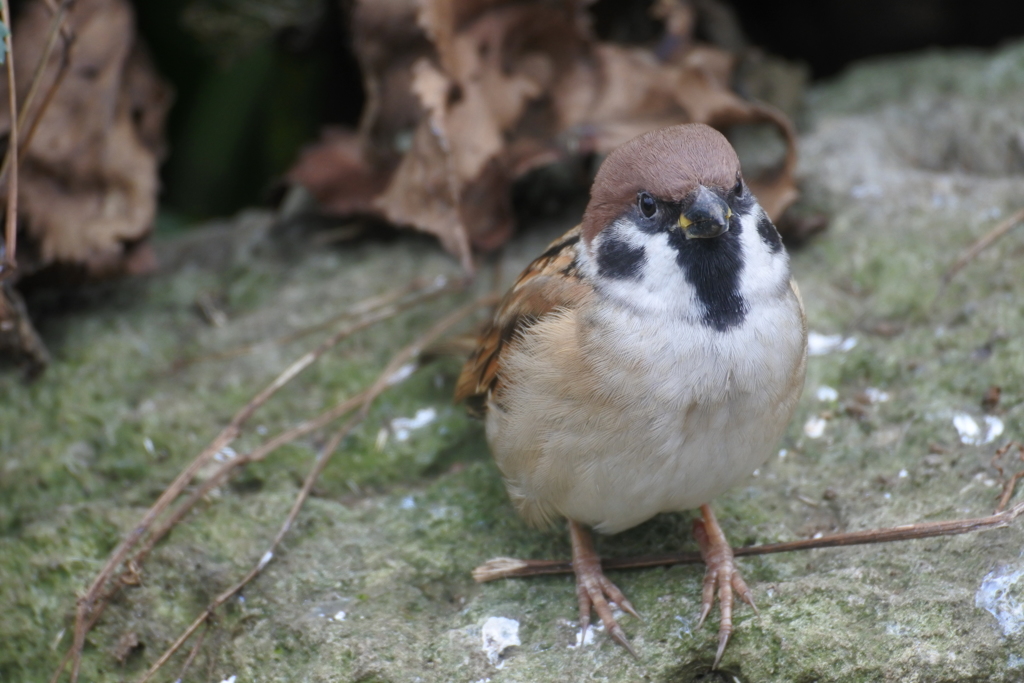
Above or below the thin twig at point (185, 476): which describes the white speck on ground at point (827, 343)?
below

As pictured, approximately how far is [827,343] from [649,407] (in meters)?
1.36

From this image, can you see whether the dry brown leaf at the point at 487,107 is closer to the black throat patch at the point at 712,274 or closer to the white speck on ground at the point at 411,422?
the white speck on ground at the point at 411,422

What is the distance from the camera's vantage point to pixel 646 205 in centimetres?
250

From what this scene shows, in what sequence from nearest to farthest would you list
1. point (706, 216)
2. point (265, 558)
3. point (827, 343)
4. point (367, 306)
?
point (706, 216) → point (265, 558) → point (827, 343) → point (367, 306)

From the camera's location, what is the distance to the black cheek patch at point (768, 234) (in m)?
2.53

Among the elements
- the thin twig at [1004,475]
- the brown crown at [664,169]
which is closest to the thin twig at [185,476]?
the brown crown at [664,169]

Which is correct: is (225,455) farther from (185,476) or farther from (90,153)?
(90,153)

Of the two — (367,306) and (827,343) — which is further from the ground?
(367,306)

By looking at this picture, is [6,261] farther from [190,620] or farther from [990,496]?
[990,496]

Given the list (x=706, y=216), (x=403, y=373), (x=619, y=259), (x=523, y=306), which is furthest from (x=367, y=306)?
(x=706, y=216)

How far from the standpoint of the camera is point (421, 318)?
3879mm

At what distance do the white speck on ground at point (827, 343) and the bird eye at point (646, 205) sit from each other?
4.10 feet

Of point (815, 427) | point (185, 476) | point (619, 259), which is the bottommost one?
point (815, 427)

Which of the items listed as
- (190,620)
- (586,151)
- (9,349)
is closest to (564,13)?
(586,151)
